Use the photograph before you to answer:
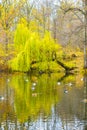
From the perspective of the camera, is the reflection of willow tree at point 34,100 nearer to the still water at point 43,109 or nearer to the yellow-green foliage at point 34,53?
the still water at point 43,109

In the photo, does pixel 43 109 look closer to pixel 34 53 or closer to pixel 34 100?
pixel 34 100

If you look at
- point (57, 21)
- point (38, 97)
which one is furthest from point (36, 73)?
point (57, 21)

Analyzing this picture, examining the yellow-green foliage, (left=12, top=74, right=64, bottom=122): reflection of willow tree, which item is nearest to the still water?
(left=12, top=74, right=64, bottom=122): reflection of willow tree

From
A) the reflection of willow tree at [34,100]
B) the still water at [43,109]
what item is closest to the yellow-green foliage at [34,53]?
the reflection of willow tree at [34,100]

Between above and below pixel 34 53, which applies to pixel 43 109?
below

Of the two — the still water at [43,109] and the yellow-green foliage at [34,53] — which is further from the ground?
the yellow-green foliage at [34,53]

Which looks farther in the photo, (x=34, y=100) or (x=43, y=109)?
(x=34, y=100)

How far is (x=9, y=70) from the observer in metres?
32.3

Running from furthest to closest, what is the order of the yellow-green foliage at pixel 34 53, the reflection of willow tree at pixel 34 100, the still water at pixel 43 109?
the yellow-green foliage at pixel 34 53, the reflection of willow tree at pixel 34 100, the still water at pixel 43 109

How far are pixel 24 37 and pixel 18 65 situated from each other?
309 cm

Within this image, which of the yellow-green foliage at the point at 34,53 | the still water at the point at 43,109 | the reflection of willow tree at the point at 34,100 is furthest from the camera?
the yellow-green foliage at the point at 34,53

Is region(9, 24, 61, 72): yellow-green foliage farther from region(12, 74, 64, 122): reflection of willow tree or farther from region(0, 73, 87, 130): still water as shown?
region(0, 73, 87, 130): still water

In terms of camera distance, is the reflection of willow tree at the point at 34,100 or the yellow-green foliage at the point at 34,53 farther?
the yellow-green foliage at the point at 34,53

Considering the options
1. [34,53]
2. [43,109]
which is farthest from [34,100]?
[34,53]
